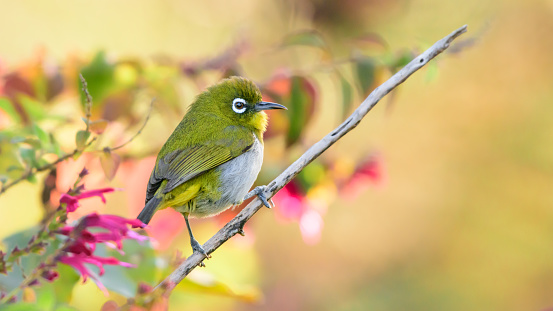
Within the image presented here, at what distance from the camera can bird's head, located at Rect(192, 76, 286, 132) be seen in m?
2.83

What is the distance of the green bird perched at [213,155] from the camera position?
238 cm

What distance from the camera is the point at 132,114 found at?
9.26 ft

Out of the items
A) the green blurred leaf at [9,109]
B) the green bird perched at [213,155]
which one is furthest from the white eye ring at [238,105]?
the green blurred leaf at [9,109]

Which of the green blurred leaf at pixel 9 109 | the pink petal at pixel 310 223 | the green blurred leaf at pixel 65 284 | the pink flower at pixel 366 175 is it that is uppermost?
the green blurred leaf at pixel 9 109

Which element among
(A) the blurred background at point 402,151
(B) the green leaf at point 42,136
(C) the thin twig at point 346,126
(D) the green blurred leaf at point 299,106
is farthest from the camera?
(A) the blurred background at point 402,151

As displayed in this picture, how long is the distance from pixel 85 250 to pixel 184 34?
4.68 metres

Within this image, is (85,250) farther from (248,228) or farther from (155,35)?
(155,35)

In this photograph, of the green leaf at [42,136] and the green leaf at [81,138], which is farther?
the green leaf at [42,136]

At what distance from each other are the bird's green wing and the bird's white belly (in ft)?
0.11

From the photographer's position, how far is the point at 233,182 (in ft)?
8.35

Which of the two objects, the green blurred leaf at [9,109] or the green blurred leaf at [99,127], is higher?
the green blurred leaf at [9,109]

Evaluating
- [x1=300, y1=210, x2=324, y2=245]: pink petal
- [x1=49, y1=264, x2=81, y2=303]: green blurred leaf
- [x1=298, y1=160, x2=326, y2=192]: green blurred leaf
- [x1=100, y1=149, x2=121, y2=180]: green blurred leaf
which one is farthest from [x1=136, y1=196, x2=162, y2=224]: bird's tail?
[x1=300, y1=210, x2=324, y2=245]: pink petal

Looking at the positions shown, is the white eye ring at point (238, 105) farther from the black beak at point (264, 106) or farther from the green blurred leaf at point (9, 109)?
the green blurred leaf at point (9, 109)

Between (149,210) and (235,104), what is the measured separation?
0.81 meters
